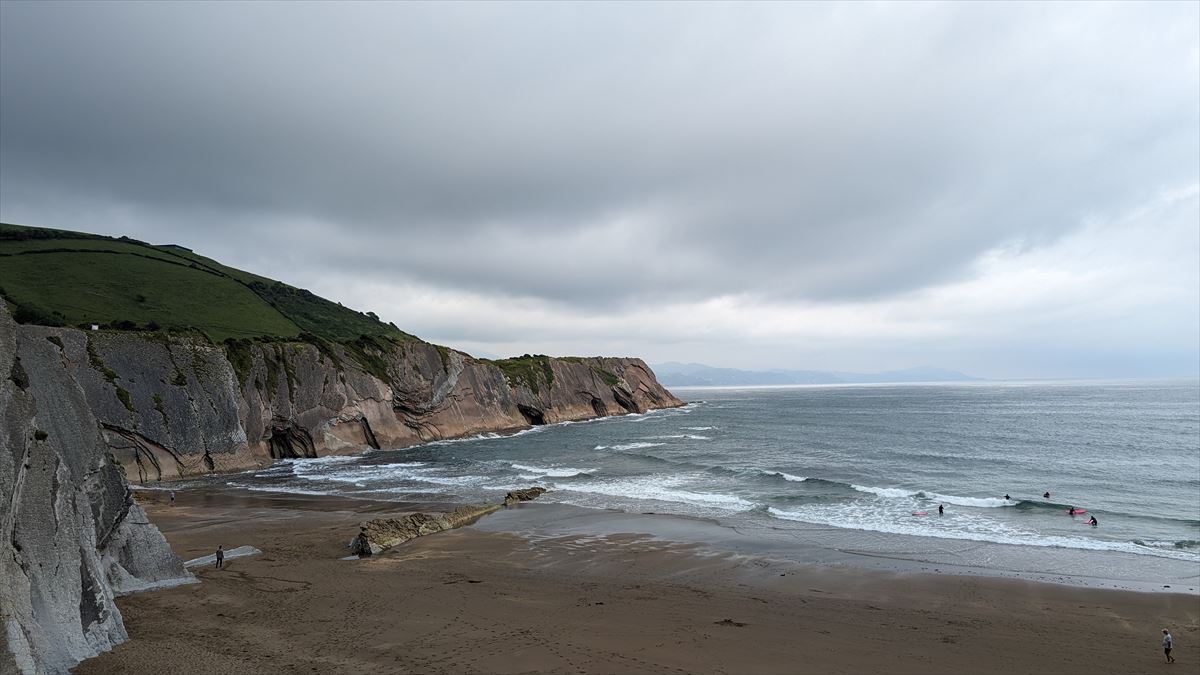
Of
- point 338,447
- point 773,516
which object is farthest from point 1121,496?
point 338,447

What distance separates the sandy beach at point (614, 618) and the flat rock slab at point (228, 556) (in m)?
0.67

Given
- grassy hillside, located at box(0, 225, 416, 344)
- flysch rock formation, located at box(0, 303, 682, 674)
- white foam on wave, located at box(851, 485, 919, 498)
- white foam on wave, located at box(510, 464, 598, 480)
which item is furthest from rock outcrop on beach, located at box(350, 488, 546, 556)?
grassy hillside, located at box(0, 225, 416, 344)

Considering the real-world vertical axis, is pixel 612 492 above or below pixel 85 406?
below

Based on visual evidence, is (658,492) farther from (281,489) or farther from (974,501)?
(281,489)

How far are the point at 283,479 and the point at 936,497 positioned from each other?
42964mm

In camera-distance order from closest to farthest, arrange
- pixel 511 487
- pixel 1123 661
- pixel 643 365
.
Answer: pixel 1123 661 < pixel 511 487 < pixel 643 365

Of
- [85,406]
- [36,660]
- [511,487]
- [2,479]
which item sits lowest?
[511,487]

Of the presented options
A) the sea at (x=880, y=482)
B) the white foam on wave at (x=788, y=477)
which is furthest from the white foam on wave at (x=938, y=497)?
the white foam on wave at (x=788, y=477)

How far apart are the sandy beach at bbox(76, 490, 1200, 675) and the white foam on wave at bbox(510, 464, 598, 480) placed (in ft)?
64.1

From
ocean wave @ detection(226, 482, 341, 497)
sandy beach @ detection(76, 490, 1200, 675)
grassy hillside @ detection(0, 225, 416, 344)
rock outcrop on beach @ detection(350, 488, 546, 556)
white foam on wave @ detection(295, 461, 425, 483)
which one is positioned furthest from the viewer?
grassy hillside @ detection(0, 225, 416, 344)

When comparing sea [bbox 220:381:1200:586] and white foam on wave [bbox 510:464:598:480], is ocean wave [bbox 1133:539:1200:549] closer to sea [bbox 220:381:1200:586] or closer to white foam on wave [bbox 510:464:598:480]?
sea [bbox 220:381:1200:586]

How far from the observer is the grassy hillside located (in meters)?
64.8

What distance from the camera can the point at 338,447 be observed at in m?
55.9

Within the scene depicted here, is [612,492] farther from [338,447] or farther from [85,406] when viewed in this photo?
[338,447]
